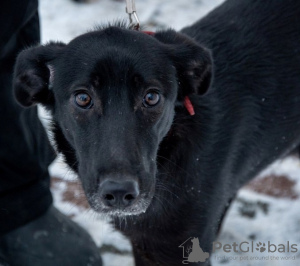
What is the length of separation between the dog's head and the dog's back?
0.32m

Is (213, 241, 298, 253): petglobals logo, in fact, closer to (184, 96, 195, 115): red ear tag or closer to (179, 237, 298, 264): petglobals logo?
(179, 237, 298, 264): petglobals logo

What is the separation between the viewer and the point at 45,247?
289 cm

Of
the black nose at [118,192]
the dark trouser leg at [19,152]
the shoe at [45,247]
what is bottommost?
the shoe at [45,247]

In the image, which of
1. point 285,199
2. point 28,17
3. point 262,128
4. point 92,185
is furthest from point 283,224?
point 28,17

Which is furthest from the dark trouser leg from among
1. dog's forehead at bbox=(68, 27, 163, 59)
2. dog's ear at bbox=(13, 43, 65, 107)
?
dog's forehead at bbox=(68, 27, 163, 59)

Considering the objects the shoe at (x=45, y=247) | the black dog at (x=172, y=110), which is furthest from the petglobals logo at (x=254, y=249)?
the shoe at (x=45, y=247)

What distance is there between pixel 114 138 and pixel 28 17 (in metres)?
0.96

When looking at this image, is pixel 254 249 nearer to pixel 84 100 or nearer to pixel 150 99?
pixel 150 99

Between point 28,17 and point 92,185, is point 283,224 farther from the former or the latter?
point 28,17

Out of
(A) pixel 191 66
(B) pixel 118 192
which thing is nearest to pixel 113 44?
(A) pixel 191 66

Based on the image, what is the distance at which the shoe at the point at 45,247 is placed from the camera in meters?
2.87

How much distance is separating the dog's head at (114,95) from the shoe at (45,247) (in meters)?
0.64

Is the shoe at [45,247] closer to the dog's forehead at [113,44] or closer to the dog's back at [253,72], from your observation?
the dog's back at [253,72]

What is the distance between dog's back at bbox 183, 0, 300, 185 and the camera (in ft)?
8.87
